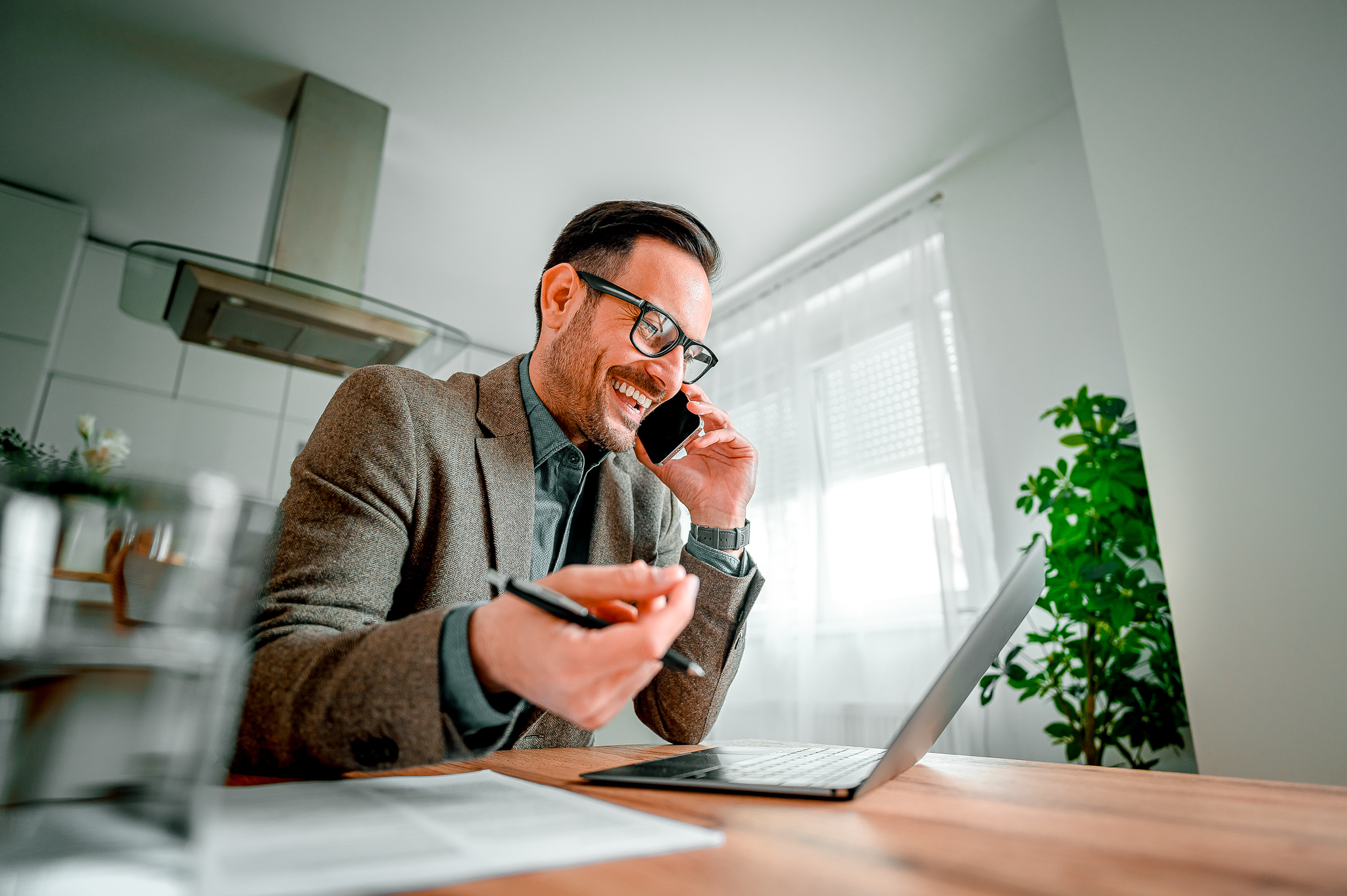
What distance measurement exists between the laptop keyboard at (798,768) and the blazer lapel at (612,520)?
20.6 inches

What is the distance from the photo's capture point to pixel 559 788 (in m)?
0.55

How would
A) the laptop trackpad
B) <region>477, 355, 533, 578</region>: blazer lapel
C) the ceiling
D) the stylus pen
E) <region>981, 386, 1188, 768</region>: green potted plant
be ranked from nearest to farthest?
the stylus pen, the laptop trackpad, <region>477, 355, 533, 578</region>: blazer lapel, <region>981, 386, 1188, 768</region>: green potted plant, the ceiling

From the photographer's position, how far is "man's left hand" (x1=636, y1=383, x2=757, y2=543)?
4.31 feet

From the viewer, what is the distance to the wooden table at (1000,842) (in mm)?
300

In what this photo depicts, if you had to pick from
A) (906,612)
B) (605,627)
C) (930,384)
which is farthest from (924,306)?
(605,627)

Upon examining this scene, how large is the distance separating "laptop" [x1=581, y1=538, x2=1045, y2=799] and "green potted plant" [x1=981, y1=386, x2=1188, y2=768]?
4.35 ft

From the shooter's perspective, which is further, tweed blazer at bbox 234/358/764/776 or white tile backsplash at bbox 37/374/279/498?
white tile backsplash at bbox 37/374/279/498

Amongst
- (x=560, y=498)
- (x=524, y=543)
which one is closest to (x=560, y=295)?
(x=560, y=498)

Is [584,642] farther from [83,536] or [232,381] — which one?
[232,381]

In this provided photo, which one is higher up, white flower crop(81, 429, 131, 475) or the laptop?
white flower crop(81, 429, 131, 475)

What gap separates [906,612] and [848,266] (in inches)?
66.3

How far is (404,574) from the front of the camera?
103 cm

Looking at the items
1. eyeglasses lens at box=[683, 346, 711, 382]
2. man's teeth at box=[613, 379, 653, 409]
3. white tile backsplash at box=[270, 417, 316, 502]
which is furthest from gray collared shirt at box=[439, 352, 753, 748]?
white tile backsplash at box=[270, 417, 316, 502]

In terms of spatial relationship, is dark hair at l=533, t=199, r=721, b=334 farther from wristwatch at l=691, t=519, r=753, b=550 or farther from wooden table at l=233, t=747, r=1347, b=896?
wooden table at l=233, t=747, r=1347, b=896
